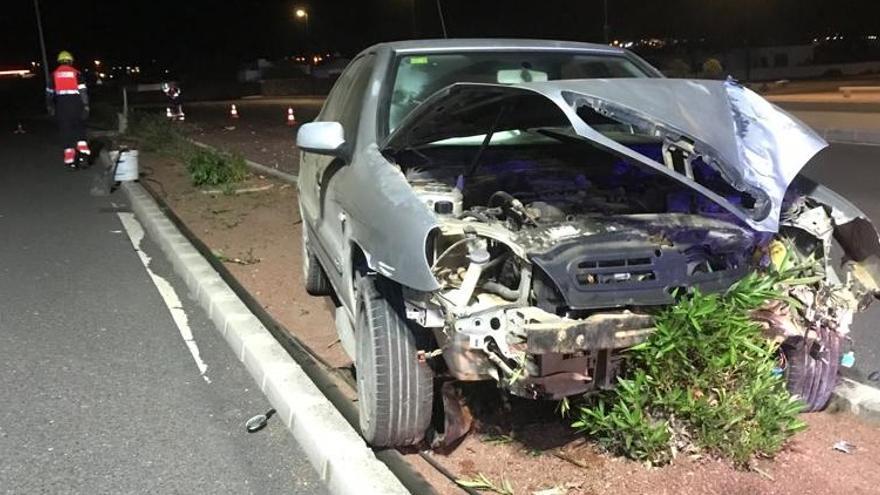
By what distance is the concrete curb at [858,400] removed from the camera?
3.82 metres

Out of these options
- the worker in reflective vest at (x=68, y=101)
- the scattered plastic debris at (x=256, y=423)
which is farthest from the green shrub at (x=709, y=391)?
the worker in reflective vest at (x=68, y=101)

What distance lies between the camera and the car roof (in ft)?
15.8

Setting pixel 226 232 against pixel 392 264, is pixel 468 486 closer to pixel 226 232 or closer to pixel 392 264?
pixel 392 264

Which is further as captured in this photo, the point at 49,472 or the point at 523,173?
the point at 523,173

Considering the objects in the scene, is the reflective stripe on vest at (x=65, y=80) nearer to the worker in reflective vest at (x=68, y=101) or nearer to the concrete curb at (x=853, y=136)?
the worker in reflective vest at (x=68, y=101)

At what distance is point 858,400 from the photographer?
3.87 metres

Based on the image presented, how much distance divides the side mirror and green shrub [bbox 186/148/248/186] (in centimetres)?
749

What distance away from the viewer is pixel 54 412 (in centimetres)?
438

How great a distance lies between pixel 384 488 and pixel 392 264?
88 centimetres

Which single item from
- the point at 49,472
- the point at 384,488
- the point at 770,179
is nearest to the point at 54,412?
the point at 49,472

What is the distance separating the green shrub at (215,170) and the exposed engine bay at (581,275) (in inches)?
321

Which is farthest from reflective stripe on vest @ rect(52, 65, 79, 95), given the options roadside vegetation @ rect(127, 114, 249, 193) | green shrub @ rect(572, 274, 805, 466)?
green shrub @ rect(572, 274, 805, 466)

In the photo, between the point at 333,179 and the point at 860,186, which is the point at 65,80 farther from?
the point at 860,186

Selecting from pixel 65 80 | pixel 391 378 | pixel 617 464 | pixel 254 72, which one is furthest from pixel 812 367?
pixel 254 72
